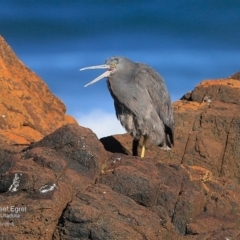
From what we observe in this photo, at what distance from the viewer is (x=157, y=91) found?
13.0 m

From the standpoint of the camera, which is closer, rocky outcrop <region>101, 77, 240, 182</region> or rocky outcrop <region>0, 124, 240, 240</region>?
rocky outcrop <region>0, 124, 240, 240</region>

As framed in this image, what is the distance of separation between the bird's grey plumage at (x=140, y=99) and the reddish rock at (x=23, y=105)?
1007 millimetres

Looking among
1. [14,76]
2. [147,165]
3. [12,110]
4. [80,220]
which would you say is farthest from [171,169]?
[14,76]

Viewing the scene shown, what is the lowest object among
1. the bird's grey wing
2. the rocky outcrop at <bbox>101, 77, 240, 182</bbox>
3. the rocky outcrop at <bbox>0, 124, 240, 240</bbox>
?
the rocky outcrop at <bbox>0, 124, 240, 240</bbox>

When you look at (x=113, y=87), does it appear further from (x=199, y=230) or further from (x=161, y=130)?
(x=199, y=230)

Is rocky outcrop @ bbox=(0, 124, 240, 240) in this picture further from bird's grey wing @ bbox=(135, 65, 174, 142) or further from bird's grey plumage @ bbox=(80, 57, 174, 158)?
bird's grey wing @ bbox=(135, 65, 174, 142)

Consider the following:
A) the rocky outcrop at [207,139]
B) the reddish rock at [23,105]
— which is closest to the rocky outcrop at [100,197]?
the reddish rock at [23,105]

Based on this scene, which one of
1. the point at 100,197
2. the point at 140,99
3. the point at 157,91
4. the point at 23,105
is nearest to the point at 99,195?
the point at 100,197

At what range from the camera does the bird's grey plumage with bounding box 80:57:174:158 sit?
12836 millimetres

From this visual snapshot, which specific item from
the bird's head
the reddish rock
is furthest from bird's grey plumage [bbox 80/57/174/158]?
the reddish rock

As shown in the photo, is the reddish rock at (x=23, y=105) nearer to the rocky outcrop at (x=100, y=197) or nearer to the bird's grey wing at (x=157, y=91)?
the bird's grey wing at (x=157, y=91)

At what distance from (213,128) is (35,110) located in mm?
2657

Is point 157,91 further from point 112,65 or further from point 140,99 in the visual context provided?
point 112,65

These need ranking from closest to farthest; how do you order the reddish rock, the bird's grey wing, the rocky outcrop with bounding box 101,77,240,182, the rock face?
the rock face → the reddish rock → the rocky outcrop with bounding box 101,77,240,182 → the bird's grey wing
